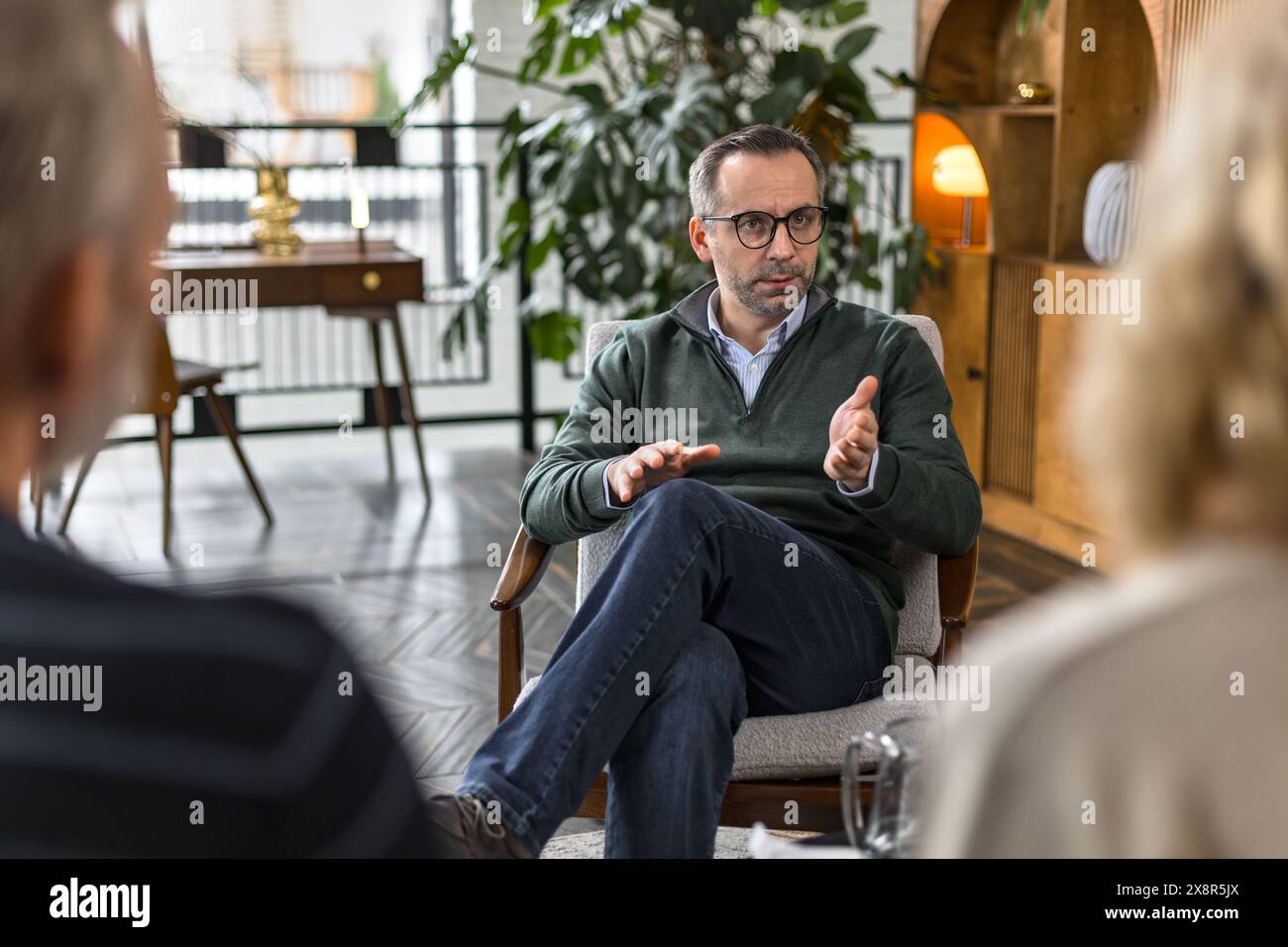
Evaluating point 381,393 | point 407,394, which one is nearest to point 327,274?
point 407,394

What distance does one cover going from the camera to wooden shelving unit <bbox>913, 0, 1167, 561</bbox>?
4.29 meters

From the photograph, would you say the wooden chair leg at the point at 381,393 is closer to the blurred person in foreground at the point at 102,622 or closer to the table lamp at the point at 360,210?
the table lamp at the point at 360,210

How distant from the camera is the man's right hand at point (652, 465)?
2137 mm

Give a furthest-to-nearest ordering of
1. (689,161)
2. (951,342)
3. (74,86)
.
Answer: (951,342) → (689,161) → (74,86)

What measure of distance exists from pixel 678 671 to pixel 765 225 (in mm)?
910

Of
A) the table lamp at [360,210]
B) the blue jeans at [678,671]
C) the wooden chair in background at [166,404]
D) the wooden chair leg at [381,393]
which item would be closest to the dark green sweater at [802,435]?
the blue jeans at [678,671]

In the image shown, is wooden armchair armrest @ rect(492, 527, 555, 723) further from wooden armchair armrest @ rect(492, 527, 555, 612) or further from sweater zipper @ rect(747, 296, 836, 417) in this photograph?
sweater zipper @ rect(747, 296, 836, 417)

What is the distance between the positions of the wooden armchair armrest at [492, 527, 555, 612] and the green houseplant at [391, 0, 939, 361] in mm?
1640

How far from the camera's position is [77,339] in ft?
2.43

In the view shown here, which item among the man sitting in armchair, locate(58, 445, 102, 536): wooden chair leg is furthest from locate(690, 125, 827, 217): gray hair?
locate(58, 445, 102, 536): wooden chair leg

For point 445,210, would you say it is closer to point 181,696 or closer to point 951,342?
point 951,342
